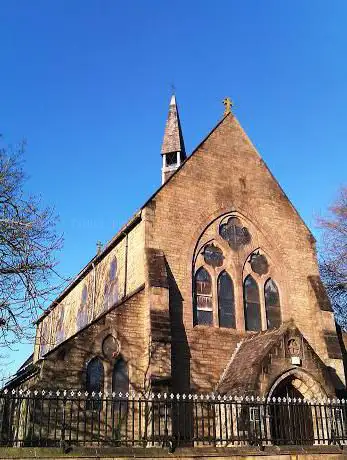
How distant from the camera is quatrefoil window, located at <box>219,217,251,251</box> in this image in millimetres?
20969

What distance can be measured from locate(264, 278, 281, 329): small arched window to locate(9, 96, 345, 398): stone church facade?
46mm

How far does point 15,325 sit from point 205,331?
7.63 m

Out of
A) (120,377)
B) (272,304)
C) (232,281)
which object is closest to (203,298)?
(232,281)

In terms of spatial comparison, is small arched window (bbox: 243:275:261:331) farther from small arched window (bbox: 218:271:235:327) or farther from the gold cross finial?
the gold cross finial

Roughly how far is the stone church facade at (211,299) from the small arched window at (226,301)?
41 mm

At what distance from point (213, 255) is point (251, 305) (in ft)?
Answer: 8.09

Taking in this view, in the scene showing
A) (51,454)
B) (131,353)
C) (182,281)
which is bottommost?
(51,454)

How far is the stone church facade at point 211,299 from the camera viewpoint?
1642cm

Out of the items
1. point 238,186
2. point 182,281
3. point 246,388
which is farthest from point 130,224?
point 246,388

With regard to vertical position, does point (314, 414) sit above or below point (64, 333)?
below

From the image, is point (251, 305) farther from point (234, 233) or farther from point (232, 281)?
point (234, 233)

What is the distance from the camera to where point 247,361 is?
672 inches

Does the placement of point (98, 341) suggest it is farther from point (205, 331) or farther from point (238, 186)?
point (238, 186)

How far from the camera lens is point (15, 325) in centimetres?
1325
